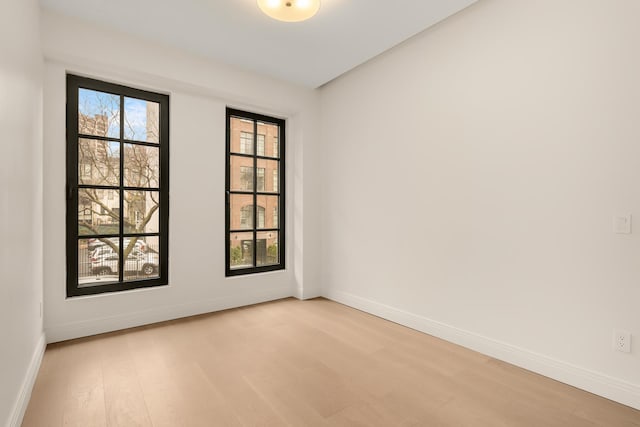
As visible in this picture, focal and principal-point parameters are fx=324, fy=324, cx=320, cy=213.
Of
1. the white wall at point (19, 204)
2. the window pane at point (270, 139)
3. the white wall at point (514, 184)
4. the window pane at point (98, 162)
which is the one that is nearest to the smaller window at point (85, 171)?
the window pane at point (98, 162)

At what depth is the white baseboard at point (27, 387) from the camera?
61.6 inches

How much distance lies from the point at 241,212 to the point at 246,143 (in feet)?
2.66

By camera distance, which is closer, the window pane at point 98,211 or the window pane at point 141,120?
the window pane at point 98,211

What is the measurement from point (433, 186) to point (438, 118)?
0.59m

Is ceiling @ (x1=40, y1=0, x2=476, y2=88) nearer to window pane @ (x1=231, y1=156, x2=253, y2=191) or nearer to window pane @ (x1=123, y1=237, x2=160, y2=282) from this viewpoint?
window pane @ (x1=231, y1=156, x2=253, y2=191)

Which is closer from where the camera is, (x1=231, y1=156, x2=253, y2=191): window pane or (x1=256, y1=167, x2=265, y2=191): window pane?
(x1=231, y1=156, x2=253, y2=191): window pane

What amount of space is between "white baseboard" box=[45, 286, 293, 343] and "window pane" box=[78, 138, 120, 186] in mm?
1221

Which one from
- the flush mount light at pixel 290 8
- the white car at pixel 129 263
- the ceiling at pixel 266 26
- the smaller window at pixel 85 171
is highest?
the ceiling at pixel 266 26

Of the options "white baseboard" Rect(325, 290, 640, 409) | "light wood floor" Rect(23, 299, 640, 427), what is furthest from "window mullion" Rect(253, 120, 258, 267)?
"white baseboard" Rect(325, 290, 640, 409)

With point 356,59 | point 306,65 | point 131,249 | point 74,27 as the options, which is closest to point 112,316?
point 131,249

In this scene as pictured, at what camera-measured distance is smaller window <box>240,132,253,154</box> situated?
148 inches

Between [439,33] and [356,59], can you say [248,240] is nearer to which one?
[356,59]

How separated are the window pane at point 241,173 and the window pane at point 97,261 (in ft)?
4.31

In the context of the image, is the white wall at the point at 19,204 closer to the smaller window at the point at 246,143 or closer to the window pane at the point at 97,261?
the window pane at the point at 97,261
